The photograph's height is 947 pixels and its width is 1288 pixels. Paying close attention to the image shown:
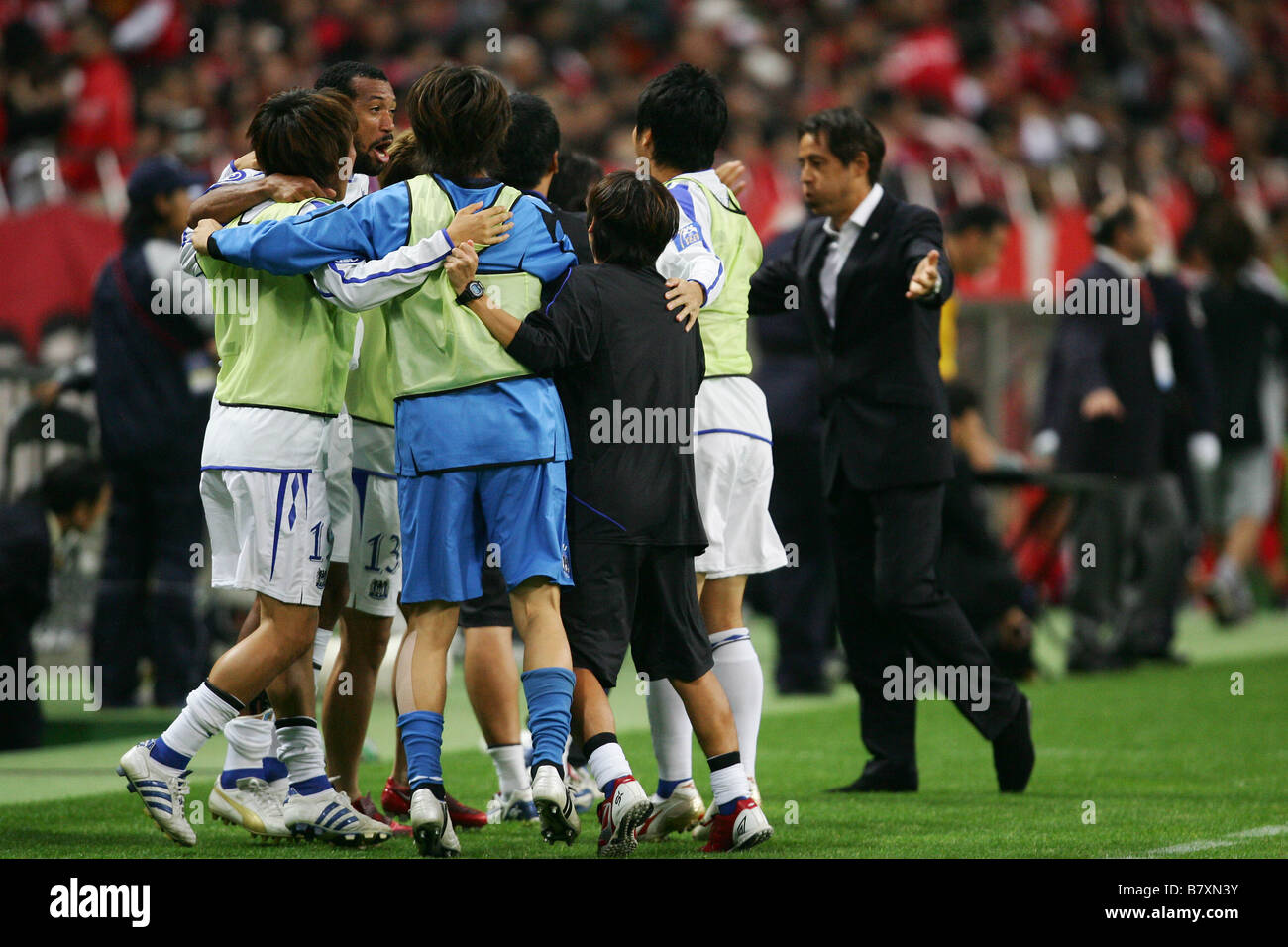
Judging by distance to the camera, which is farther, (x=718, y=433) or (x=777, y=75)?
(x=777, y=75)

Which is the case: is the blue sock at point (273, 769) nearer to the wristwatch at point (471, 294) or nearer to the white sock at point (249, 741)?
the white sock at point (249, 741)

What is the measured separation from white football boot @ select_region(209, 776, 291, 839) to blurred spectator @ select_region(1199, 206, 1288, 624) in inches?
375

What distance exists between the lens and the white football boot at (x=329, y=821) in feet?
18.0

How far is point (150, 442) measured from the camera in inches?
353

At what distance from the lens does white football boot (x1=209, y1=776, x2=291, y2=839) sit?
5.60 metres

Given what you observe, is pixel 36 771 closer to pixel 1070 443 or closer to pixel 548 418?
pixel 548 418

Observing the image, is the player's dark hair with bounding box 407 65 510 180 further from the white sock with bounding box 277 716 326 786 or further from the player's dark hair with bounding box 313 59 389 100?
the white sock with bounding box 277 716 326 786

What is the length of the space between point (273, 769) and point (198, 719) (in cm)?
62

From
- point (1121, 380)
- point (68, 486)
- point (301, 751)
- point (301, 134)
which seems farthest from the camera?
point (1121, 380)

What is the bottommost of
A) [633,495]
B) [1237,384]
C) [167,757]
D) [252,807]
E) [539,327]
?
[252,807]

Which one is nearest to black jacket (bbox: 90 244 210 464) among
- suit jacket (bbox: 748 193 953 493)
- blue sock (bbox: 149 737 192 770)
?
suit jacket (bbox: 748 193 953 493)

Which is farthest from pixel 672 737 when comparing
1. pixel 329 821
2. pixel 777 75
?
pixel 777 75

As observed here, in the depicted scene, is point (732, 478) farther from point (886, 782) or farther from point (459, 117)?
point (886, 782)
